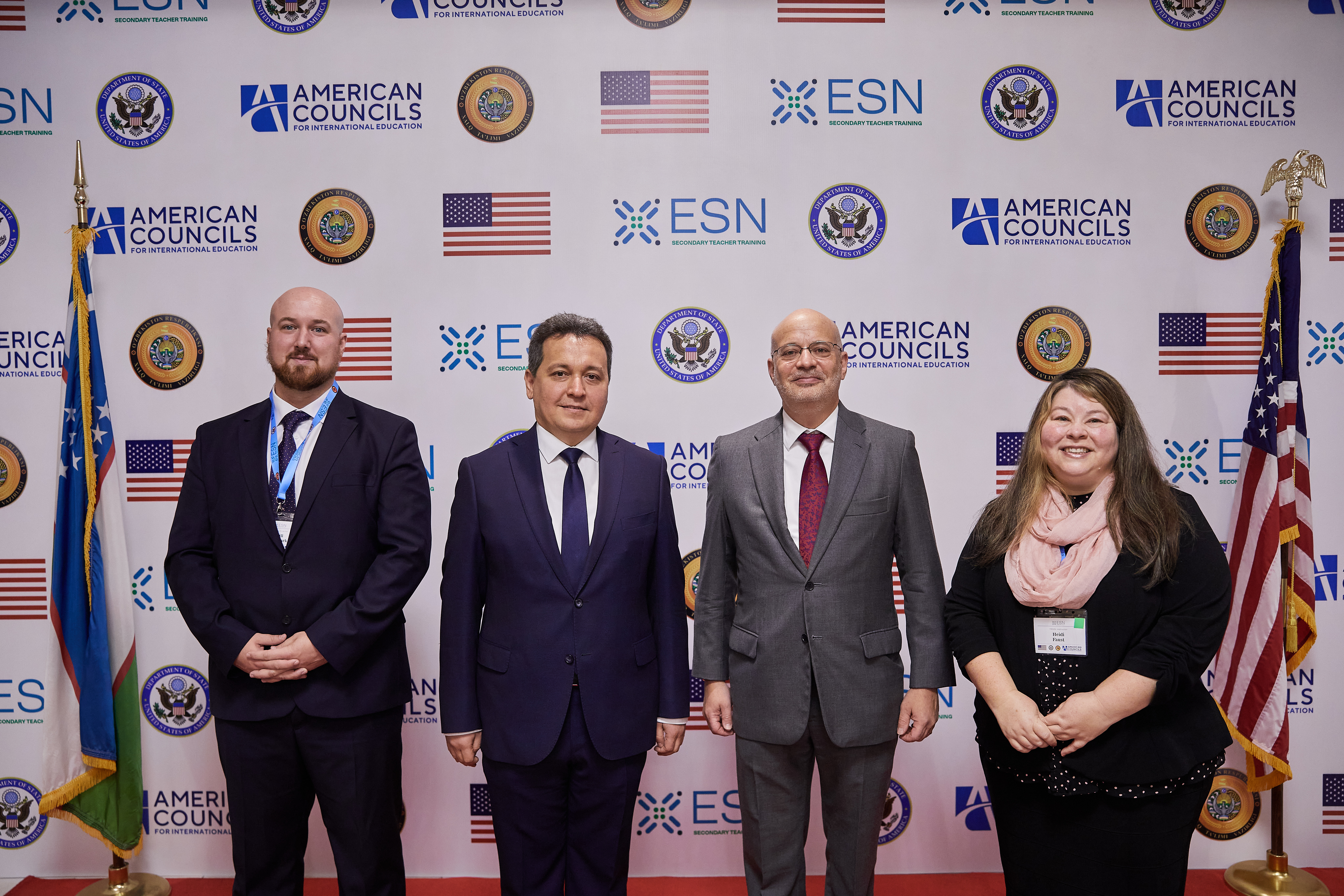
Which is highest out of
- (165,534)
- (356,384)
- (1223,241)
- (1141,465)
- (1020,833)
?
(1223,241)

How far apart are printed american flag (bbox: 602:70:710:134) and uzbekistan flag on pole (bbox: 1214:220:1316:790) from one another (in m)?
2.43

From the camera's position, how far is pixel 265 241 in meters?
3.26

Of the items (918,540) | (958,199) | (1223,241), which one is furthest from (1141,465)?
(1223,241)

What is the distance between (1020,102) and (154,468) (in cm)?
410

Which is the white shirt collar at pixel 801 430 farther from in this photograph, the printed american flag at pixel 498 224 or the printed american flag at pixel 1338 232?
the printed american flag at pixel 1338 232

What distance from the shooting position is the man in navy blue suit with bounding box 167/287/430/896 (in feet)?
7.43

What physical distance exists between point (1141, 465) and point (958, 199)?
1708 millimetres

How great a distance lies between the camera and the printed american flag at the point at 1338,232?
3250 millimetres

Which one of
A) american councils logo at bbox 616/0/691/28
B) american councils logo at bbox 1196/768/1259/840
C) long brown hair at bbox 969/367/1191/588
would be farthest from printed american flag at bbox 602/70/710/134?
american councils logo at bbox 1196/768/1259/840

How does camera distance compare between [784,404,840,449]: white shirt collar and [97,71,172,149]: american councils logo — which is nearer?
[784,404,840,449]: white shirt collar

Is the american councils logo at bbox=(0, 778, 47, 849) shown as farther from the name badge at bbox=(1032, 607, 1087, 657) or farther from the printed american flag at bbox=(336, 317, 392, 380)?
the name badge at bbox=(1032, 607, 1087, 657)

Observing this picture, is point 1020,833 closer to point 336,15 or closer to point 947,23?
point 947,23

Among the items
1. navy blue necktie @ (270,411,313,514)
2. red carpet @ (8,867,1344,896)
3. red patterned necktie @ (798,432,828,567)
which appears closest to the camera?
red patterned necktie @ (798,432,828,567)

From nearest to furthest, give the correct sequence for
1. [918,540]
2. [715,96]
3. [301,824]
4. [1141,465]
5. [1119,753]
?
[1119,753] < [1141,465] < [918,540] < [301,824] < [715,96]
